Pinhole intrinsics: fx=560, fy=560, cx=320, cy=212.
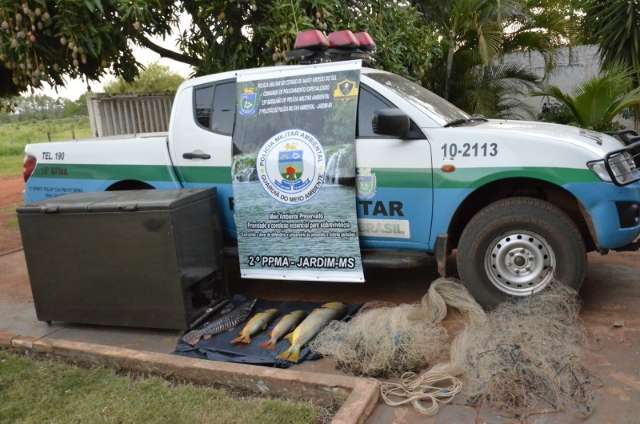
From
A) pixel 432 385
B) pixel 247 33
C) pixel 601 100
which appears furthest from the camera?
pixel 601 100

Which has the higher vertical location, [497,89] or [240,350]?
[497,89]

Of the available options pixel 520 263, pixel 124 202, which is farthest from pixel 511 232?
pixel 124 202

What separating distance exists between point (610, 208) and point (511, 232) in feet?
2.26

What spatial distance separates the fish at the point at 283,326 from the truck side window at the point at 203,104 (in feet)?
6.19

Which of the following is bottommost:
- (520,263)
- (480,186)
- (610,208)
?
(520,263)

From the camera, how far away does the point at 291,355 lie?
3.86 meters

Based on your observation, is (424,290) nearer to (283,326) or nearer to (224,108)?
(283,326)

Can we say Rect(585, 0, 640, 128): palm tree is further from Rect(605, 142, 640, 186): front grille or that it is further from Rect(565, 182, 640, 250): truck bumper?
Rect(565, 182, 640, 250): truck bumper

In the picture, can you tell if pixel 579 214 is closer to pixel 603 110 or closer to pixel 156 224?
pixel 156 224

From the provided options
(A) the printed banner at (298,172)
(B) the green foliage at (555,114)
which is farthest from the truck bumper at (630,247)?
(B) the green foliage at (555,114)

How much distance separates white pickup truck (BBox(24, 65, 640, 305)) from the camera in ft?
13.2

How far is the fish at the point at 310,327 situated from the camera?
388cm

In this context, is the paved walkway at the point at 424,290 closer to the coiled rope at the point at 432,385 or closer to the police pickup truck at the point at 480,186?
the coiled rope at the point at 432,385

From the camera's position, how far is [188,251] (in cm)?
452
